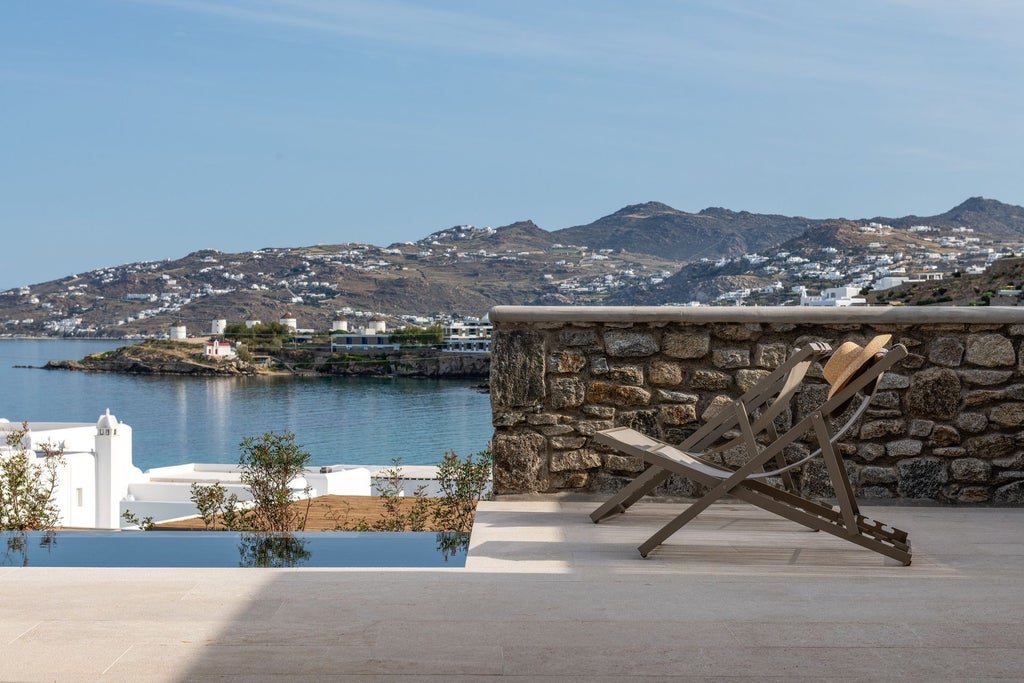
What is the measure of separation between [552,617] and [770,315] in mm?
2609

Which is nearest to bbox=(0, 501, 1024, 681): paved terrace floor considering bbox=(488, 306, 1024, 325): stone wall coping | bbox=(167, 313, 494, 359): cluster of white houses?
bbox=(488, 306, 1024, 325): stone wall coping

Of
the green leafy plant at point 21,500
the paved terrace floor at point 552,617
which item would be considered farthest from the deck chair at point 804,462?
the green leafy plant at point 21,500

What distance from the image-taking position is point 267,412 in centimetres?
6500

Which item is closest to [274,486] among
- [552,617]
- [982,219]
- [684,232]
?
[552,617]

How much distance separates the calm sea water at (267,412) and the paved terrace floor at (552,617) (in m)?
38.9

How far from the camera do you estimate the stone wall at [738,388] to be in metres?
4.86

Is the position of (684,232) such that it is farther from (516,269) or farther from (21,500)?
(21,500)

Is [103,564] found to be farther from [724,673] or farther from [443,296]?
[443,296]

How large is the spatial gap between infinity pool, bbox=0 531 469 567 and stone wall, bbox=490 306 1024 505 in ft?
3.66

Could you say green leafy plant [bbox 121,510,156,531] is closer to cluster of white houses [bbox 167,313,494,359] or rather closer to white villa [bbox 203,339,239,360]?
cluster of white houses [bbox 167,313,494,359]

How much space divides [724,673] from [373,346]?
89272mm

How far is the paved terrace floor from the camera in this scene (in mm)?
2340

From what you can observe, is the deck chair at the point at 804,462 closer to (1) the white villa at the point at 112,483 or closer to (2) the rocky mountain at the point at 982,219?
(1) the white villa at the point at 112,483

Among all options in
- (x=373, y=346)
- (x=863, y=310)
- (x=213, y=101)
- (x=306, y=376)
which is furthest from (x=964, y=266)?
(x=863, y=310)
